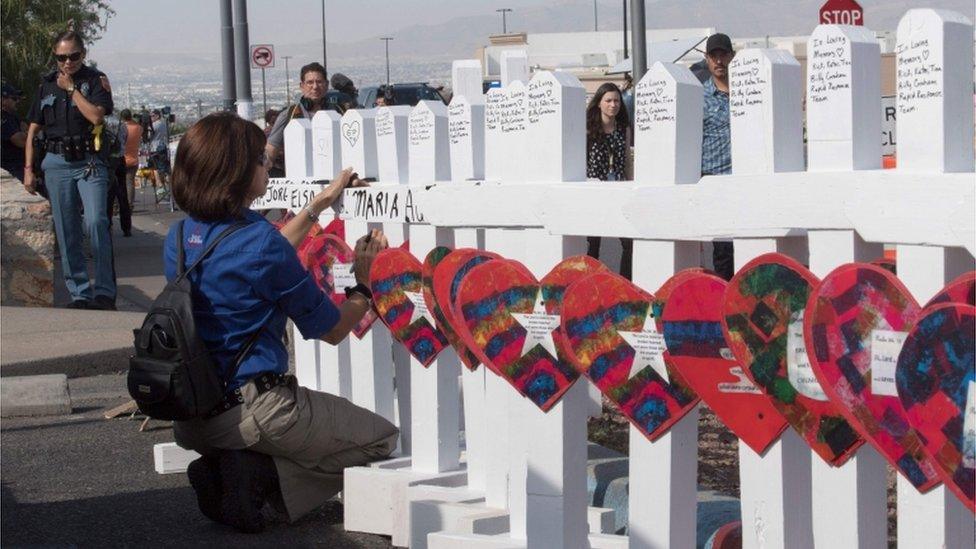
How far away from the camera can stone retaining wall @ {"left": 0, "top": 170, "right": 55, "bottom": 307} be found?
11.8 m

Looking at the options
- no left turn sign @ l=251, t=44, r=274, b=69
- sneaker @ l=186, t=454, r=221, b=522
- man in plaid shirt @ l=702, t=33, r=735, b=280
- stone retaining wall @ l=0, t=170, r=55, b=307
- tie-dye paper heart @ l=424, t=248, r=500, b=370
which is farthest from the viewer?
no left turn sign @ l=251, t=44, r=274, b=69

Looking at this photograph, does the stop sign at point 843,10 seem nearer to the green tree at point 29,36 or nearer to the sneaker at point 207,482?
the sneaker at point 207,482

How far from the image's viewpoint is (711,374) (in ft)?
11.6

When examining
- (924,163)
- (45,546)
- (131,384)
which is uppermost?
(924,163)

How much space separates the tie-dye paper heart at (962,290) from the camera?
2.75 m

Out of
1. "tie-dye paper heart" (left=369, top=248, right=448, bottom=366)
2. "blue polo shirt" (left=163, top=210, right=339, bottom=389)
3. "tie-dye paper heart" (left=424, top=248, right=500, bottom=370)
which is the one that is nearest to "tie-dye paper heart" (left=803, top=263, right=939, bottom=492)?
"tie-dye paper heart" (left=424, top=248, right=500, bottom=370)

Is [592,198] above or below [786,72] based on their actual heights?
below

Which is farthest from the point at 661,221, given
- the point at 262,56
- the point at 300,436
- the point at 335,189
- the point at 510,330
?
the point at 262,56

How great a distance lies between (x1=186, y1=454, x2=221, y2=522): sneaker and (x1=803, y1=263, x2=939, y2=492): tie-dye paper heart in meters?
2.62

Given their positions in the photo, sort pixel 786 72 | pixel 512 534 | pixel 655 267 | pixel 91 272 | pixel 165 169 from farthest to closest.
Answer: pixel 165 169 → pixel 91 272 → pixel 512 534 → pixel 655 267 → pixel 786 72

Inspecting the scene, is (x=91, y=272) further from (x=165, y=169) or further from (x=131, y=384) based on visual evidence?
(x=165, y=169)

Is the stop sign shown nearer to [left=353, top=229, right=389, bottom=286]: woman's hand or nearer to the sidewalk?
the sidewalk

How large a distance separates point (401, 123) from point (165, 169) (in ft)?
89.1

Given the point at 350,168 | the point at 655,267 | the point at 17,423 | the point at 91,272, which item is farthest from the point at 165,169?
the point at 655,267
